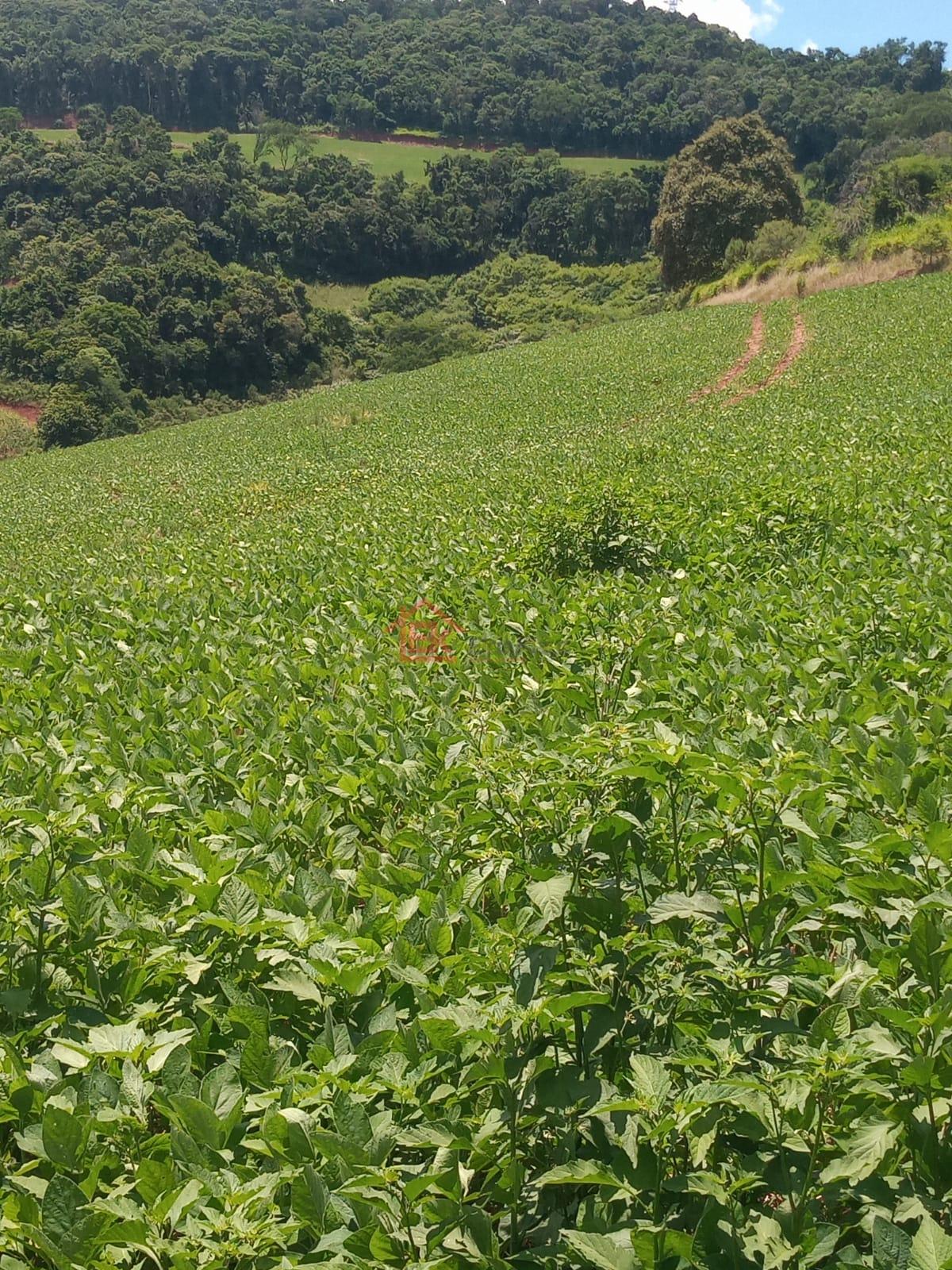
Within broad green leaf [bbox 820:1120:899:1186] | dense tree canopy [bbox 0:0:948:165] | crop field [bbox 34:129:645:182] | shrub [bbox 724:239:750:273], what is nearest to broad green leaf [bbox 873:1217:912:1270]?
broad green leaf [bbox 820:1120:899:1186]

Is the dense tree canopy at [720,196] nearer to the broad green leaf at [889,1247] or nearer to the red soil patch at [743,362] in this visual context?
the red soil patch at [743,362]

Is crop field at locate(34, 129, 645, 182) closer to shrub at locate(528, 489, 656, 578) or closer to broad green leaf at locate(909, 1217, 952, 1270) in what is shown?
shrub at locate(528, 489, 656, 578)

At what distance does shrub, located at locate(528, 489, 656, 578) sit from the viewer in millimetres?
9109

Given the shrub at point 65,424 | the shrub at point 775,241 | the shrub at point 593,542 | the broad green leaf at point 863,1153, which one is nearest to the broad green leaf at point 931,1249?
the broad green leaf at point 863,1153

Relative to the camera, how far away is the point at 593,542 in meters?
9.25

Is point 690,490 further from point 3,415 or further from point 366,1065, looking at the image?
point 3,415

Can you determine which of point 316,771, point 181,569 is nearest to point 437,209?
point 181,569

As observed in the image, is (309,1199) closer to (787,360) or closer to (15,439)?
(787,360)

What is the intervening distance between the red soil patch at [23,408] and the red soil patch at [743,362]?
47.1m

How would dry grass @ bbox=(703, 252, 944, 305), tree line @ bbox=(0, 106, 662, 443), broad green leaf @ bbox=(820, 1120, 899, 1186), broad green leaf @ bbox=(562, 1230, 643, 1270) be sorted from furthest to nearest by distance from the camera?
tree line @ bbox=(0, 106, 662, 443)
dry grass @ bbox=(703, 252, 944, 305)
broad green leaf @ bbox=(820, 1120, 899, 1186)
broad green leaf @ bbox=(562, 1230, 643, 1270)

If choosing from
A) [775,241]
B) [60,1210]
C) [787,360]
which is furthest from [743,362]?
[60,1210]

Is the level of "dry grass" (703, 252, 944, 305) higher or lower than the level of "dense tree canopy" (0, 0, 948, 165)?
lower

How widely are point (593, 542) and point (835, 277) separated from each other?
39686 millimetres

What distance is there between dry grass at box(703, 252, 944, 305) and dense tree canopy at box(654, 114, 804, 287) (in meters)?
13.5
